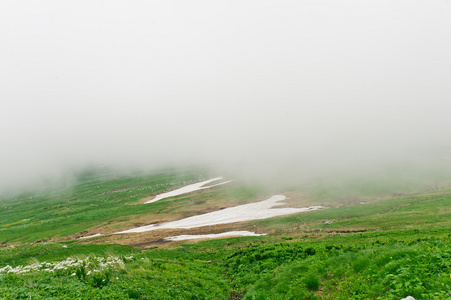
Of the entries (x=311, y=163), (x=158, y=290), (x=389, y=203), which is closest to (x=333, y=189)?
(x=389, y=203)

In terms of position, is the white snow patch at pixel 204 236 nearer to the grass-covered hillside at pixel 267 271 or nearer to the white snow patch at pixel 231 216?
the grass-covered hillside at pixel 267 271

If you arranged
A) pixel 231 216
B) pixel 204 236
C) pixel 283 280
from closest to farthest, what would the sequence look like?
1. pixel 283 280
2. pixel 204 236
3. pixel 231 216

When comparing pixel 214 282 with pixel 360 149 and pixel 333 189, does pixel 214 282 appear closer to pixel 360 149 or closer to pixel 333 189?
pixel 333 189

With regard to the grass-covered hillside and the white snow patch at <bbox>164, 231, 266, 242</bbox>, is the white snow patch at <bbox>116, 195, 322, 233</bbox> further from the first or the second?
the grass-covered hillside

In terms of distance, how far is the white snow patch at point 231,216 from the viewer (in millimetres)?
65438

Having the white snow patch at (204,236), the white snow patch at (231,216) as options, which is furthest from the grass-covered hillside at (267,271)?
the white snow patch at (231,216)

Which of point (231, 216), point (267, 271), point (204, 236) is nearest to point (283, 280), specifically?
point (267, 271)

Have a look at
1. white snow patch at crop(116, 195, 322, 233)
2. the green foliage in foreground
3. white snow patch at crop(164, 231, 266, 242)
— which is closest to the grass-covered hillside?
the green foliage in foreground

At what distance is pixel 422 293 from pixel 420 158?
16185 cm

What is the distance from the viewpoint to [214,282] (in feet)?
61.2

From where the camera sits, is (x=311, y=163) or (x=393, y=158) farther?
(x=311, y=163)

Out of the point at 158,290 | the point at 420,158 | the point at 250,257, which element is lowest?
the point at 420,158

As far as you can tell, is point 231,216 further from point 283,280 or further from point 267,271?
point 283,280

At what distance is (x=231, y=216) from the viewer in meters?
69.9
